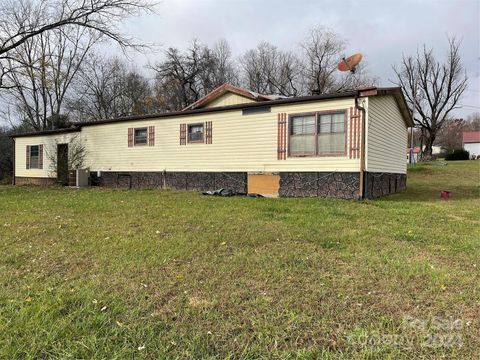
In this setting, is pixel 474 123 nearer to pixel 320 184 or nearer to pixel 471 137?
pixel 471 137

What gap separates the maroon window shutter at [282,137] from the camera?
1152cm

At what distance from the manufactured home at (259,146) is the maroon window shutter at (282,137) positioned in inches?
1.2

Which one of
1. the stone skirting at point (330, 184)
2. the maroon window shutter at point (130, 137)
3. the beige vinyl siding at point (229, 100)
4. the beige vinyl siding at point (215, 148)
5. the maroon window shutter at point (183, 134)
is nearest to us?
the stone skirting at point (330, 184)

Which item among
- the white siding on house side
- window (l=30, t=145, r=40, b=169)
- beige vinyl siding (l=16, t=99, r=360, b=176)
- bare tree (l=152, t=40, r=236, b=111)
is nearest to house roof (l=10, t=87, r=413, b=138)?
beige vinyl siding (l=16, t=99, r=360, b=176)

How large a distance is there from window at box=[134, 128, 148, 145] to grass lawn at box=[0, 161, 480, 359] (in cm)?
864

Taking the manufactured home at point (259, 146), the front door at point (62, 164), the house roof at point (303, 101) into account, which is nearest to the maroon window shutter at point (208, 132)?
the manufactured home at point (259, 146)

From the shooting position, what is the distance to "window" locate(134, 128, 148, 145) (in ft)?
48.1

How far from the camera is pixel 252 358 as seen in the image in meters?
2.25

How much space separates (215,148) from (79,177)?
6605mm

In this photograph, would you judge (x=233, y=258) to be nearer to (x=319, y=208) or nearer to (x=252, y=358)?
(x=252, y=358)

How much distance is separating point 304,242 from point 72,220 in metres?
4.17

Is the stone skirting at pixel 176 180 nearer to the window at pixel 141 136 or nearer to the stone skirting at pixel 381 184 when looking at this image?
the window at pixel 141 136

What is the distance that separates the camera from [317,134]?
10953 mm

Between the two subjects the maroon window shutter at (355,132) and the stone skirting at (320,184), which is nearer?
the maroon window shutter at (355,132)
